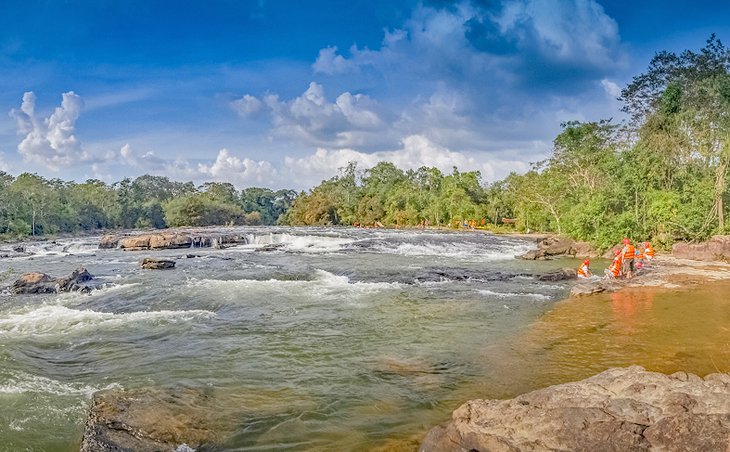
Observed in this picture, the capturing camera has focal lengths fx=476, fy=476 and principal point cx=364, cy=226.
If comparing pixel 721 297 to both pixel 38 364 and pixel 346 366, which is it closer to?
pixel 346 366

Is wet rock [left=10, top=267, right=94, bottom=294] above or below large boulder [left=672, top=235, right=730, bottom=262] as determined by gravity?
below

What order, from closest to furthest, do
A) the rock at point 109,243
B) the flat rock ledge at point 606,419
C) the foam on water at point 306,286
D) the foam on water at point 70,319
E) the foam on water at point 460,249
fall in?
the flat rock ledge at point 606,419 < the foam on water at point 70,319 < the foam on water at point 306,286 < the foam on water at point 460,249 < the rock at point 109,243

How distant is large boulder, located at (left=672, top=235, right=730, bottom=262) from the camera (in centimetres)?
2088

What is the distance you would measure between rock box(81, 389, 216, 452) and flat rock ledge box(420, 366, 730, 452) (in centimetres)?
275

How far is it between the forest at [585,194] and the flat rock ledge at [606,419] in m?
23.1

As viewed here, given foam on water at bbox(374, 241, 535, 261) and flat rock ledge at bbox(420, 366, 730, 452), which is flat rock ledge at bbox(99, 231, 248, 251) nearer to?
foam on water at bbox(374, 241, 535, 261)

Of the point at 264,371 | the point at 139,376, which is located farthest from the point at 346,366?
the point at 139,376

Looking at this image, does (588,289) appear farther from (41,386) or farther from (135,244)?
(135,244)

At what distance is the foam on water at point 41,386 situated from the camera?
730cm

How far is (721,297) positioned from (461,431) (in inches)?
495

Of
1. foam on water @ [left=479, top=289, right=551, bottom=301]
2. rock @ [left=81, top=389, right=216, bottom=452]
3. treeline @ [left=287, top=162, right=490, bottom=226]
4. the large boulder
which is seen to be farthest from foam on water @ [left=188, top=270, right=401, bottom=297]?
treeline @ [left=287, top=162, right=490, bottom=226]

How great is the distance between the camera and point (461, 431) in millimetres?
4594

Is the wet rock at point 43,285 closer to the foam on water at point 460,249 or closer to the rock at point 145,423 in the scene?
the rock at point 145,423

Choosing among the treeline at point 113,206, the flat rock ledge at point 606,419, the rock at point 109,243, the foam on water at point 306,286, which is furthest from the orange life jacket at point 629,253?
the treeline at point 113,206
